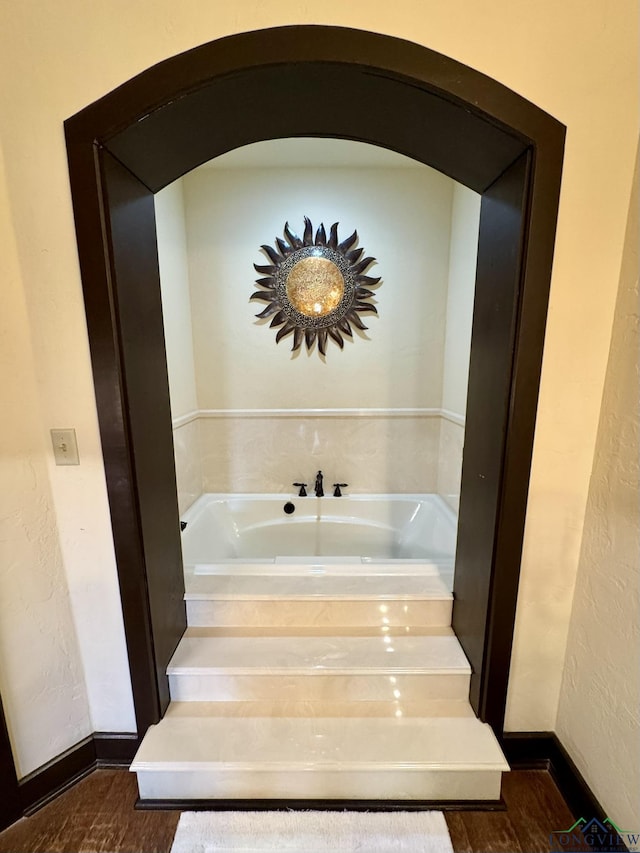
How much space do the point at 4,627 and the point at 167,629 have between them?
1.59ft

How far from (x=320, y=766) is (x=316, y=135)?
6.62ft

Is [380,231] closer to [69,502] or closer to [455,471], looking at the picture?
[455,471]

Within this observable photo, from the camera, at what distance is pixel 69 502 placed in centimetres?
116

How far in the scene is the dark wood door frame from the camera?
2.98ft

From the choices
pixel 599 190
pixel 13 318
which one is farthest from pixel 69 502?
pixel 599 190

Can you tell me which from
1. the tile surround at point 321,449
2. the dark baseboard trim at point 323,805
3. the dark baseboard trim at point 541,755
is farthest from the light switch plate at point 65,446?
the dark baseboard trim at point 541,755

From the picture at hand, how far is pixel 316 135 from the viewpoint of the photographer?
1.16 meters

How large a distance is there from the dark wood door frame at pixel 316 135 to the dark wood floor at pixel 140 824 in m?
0.23

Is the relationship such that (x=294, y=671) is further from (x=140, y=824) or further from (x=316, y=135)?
(x=316, y=135)

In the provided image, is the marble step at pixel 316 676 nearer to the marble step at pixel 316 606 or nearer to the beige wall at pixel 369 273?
the marble step at pixel 316 606

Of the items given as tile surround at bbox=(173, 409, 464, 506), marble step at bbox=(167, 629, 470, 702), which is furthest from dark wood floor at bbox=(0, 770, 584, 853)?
tile surround at bbox=(173, 409, 464, 506)

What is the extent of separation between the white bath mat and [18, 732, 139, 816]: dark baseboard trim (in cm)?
35

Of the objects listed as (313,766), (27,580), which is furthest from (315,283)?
(313,766)

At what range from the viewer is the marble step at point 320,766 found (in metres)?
1.16
